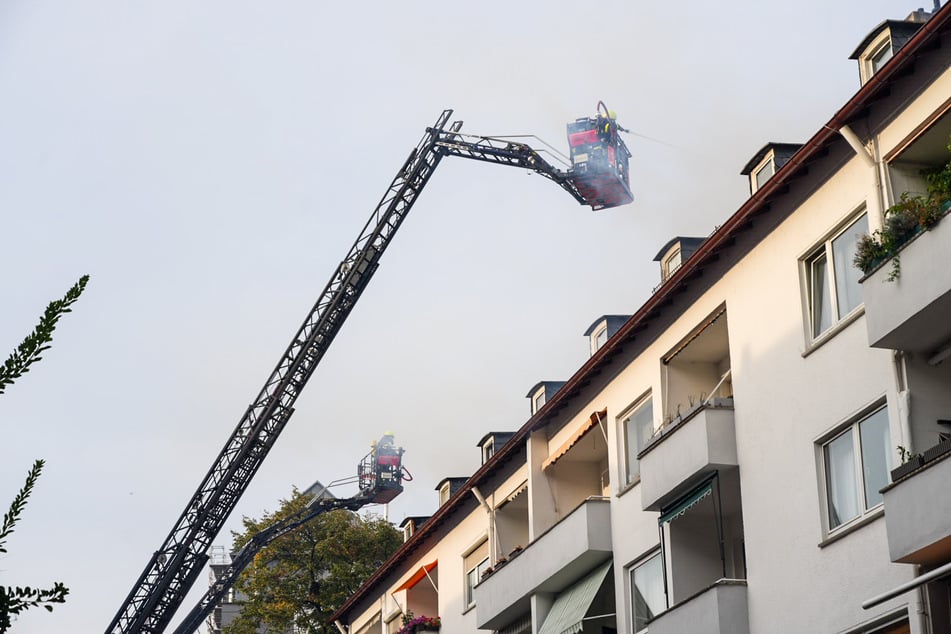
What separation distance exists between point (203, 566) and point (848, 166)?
27847 mm

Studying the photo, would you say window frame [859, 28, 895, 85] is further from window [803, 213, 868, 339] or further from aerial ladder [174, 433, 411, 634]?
aerial ladder [174, 433, 411, 634]

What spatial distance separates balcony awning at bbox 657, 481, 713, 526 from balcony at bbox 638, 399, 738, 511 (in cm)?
17

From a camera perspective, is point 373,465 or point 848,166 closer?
point 848,166

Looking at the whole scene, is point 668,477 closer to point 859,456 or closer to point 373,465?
point 859,456

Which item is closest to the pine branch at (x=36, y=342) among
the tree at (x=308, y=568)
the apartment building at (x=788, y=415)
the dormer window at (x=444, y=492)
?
the apartment building at (x=788, y=415)

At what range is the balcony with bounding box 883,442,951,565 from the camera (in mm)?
18938

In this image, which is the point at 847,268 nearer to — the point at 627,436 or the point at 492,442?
the point at 627,436

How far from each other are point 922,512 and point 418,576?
1197 inches

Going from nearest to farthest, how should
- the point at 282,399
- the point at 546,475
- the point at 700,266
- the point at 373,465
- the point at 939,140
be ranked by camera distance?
the point at 939,140 → the point at 700,266 → the point at 546,475 → the point at 282,399 → the point at 373,465

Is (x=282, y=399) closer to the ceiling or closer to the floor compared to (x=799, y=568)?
closer to the ceiling

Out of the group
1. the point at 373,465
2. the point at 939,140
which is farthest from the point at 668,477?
the point at 373,465

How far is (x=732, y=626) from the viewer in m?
25.7

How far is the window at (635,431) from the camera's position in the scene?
3253 centimetres

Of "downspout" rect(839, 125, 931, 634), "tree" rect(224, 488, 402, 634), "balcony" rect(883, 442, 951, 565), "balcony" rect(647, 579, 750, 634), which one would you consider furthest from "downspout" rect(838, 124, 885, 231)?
"tree" rect(224, 488, 402, 634)
